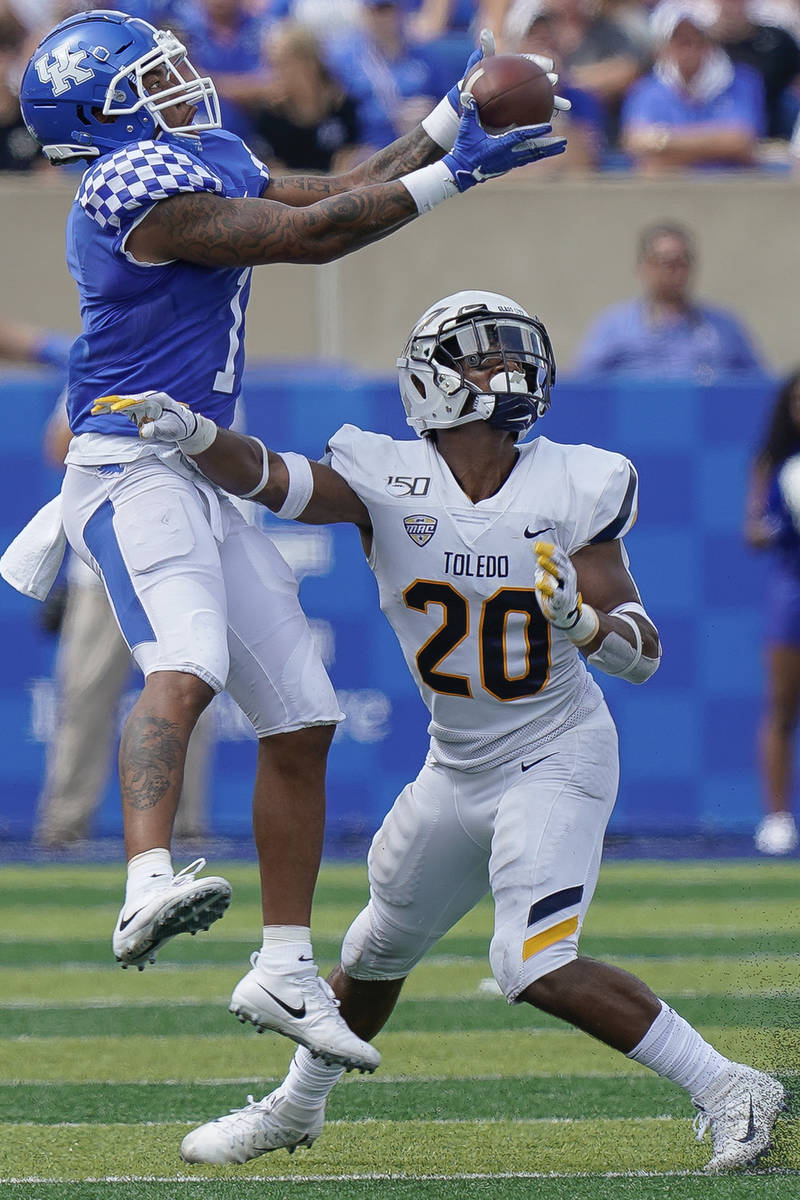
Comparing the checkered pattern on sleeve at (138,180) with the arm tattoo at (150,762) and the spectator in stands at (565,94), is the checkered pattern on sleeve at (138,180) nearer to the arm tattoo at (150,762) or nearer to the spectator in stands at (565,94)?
the arm tattoo at (150,762)

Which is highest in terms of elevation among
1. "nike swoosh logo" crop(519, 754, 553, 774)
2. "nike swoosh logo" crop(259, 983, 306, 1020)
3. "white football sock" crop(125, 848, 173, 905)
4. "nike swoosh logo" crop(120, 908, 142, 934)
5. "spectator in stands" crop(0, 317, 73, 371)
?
"spectator in stands" crop(0, 317, 73, 371)

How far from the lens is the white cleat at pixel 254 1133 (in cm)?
418

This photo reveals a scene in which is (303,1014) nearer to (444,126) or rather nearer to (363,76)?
(444,126)

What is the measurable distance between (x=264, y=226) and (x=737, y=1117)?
204cm

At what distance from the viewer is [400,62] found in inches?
435

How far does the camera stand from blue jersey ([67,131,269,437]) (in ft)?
13.5

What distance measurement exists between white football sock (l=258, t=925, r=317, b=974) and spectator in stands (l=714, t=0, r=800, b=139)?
802cm

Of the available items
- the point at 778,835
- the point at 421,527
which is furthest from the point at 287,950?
the point at 778,835

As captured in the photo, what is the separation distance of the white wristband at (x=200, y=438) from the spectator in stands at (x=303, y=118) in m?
6.57

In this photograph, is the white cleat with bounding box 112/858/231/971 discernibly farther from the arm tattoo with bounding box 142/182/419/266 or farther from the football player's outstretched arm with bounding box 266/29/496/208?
the football player's outstretched arm with bounding box 266/29/496/208

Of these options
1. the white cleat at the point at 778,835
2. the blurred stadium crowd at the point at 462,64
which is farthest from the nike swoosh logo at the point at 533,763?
the blurred stadium crowd at the point at 462,64

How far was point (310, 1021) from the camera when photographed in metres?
4.00

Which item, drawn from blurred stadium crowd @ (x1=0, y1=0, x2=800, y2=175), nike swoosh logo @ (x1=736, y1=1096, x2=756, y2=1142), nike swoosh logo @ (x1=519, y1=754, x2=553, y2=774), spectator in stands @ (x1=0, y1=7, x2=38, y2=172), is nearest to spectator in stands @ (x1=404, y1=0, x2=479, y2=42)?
blurred stadium crowd @ (x1=0, y1=0, x2=800, y2=175)

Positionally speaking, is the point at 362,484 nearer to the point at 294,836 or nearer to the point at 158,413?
the point at 158,413
